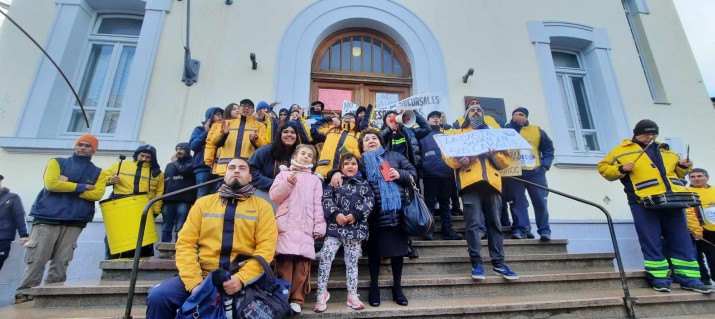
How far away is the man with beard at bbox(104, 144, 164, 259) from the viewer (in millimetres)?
3986

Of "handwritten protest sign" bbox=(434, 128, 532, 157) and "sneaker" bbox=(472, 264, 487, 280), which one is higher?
"handwritten protest sign" bbox=(434, 128, 532, 157)

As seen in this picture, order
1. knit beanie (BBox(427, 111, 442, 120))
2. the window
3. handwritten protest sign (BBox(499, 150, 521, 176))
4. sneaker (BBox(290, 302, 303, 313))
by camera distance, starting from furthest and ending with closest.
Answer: the window
knit beanie (BBox(427, 111, 442, 120))
handwritten protest sign (BBox(499, 150, 521, 176))
sneaker (BBox(290, 302, 303, 313))

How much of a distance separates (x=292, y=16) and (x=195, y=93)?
95.5 inches

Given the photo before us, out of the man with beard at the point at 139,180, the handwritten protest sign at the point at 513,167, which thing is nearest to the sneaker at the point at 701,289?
the handwritten protest sign at the point at 513,167

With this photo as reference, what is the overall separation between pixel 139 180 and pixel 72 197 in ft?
2.20

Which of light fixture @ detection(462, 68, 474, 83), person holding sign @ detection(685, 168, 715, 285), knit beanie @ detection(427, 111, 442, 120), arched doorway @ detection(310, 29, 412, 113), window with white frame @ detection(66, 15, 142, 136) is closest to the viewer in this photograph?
person holding sign @ detection(685, 168, 715, 285)

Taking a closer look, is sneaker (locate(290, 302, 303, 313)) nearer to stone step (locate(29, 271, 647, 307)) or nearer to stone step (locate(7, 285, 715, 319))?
stone step (locate(7, 285, 715, 319))

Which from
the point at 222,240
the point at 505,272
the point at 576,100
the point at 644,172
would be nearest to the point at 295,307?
the point at 222,240

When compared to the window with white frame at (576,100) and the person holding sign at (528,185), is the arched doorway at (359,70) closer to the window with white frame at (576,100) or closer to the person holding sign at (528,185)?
the person holding sign at (528,185)

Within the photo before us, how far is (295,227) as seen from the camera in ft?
8.70

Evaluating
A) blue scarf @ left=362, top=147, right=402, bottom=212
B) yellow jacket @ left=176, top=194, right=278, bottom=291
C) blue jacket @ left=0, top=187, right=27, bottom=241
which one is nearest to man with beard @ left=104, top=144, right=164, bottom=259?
blue jacket @ left=0, top=187, right=27, bottom=241

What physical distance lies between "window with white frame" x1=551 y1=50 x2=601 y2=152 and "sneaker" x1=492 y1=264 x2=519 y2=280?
14.6 feet

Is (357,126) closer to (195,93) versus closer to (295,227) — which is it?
(295,227)

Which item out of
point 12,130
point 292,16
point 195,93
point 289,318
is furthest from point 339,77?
point 12,130
